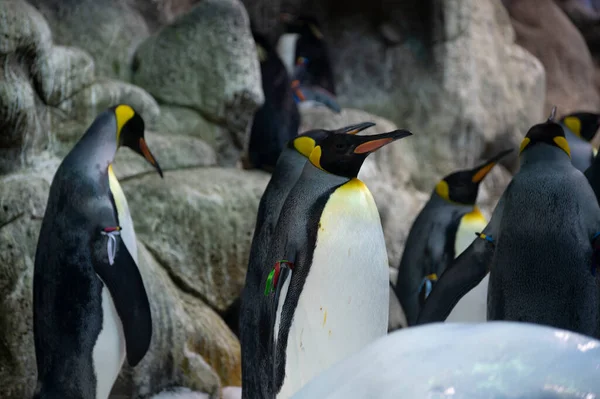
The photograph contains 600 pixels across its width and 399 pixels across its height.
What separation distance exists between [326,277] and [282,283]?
0.14 metres

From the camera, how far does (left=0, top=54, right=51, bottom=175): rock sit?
3602 mm

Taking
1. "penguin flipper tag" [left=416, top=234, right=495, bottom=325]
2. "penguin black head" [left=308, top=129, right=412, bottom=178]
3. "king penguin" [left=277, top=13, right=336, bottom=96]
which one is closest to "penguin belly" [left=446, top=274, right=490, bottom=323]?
"penguin flipper tag" [left=416, top=234, right=495, bottom=325]

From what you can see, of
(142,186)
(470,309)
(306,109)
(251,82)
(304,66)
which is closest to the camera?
(470,309)

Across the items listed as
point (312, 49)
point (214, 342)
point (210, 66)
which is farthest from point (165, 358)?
point (312, 49)

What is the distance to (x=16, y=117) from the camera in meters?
3.64

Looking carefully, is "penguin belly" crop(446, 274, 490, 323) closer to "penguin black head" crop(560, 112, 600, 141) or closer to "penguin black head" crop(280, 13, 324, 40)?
"penguin black head" crop(560, 112, 600, 141)

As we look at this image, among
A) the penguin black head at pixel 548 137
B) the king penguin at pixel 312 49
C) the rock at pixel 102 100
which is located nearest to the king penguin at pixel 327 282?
the penguin black head at pixel 548 137

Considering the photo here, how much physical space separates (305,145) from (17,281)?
53.2 inches

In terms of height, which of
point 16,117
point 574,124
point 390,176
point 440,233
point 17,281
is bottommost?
point 390,176

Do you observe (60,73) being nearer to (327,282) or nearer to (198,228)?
(198,228)

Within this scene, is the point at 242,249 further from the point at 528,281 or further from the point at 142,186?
the point at 528,281

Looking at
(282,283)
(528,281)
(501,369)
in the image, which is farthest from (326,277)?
(501,369)

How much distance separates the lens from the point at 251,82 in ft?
16.7

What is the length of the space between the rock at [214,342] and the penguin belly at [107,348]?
0.66 metres
